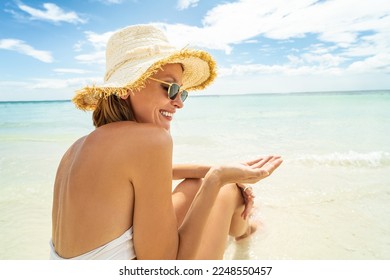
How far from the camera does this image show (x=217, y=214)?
2.09m

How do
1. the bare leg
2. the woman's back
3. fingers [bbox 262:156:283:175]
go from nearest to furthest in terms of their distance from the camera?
the woman's back < the bare leg < fingers [bbox 262:156:283:175]

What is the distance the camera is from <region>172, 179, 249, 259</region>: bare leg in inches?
78.2

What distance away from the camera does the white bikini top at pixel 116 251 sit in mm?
1569

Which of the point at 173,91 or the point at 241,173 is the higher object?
the point at 173,91

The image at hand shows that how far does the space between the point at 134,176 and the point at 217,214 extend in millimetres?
781

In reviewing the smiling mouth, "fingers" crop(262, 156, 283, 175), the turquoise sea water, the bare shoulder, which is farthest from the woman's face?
the turquoise sea water

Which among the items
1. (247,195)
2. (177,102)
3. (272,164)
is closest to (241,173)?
(272,164)

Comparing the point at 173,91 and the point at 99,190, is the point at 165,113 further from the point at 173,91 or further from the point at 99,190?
the point at 99,190

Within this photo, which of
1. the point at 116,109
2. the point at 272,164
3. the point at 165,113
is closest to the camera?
the point at 116,109

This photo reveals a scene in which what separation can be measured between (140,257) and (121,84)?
952 millimetres

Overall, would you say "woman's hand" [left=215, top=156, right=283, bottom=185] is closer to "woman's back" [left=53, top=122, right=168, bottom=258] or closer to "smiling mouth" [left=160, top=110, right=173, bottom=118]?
"smiling mouth" [left=160, top=110, right=173, bottom=118]

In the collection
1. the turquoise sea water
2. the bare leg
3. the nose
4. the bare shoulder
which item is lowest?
the turquoise sea water

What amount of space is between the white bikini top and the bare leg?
47cm
